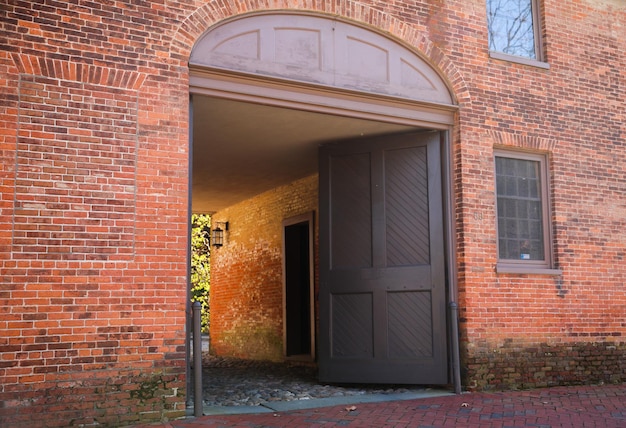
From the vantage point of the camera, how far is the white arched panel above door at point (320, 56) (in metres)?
7.02

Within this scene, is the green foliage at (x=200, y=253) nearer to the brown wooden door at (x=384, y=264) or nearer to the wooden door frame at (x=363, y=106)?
the brown wooden door at (x=384, y=264)

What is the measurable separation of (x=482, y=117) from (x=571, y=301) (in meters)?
2.68

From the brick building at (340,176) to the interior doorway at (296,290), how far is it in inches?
88.6

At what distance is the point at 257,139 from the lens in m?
9.01

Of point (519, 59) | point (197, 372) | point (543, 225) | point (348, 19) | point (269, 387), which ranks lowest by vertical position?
point (269, 387)

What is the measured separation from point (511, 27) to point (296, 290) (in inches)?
245

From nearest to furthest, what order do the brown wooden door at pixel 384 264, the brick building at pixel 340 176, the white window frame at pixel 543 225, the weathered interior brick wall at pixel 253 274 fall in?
the brick building at pixel 340 176, the brown wooden door at pixel 384 264, the white window frame at pixel 543 225, the weathered interior brick wall at pixel 253 274

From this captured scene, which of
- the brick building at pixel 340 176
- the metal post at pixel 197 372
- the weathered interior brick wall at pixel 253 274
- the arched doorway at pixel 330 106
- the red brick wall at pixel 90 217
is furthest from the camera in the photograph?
the weathered interior brick wall at pixel 253 274

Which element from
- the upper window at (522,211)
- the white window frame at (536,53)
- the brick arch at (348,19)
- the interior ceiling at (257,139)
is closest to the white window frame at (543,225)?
the upper window at (522,211)

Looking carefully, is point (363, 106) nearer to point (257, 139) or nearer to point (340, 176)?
point (340, 176)

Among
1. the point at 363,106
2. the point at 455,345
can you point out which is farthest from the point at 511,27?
the point at 455,345

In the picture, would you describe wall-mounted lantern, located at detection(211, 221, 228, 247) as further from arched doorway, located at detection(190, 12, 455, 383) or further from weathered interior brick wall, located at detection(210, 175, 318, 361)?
arched doorway, located at detection(190, 12, 455, 383)

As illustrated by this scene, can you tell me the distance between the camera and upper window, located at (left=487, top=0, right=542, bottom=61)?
8898 mm

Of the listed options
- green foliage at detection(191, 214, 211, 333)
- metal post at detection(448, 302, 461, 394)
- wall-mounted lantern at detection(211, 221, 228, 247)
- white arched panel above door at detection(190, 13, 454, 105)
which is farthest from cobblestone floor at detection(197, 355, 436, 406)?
green foliage at detection(191, 214, 211, 333)
